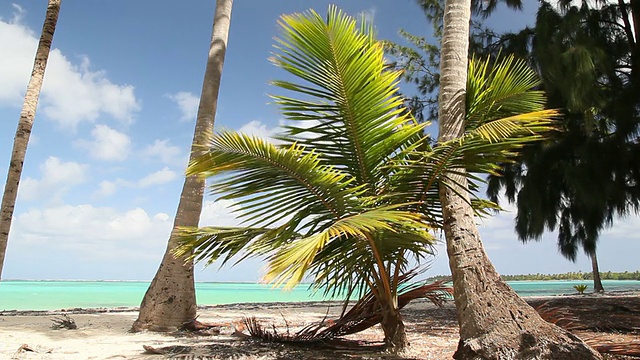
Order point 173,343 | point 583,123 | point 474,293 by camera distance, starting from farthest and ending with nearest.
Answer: point 583,123, point 173,343, point 474,293

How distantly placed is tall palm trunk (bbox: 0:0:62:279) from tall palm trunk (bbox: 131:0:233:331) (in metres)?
2.12

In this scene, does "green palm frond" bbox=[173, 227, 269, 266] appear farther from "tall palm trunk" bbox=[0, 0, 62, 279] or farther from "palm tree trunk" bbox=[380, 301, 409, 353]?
"tall palm trunk" bbox=[0, 0, 62, 279]

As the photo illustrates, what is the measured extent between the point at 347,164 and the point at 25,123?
5.53m

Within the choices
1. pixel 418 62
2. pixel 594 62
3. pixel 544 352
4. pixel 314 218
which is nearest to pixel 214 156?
pixel 314 218

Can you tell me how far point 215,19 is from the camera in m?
7.73

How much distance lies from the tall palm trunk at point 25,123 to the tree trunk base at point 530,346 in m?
6.19

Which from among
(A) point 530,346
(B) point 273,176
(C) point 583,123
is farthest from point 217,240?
(C) point 583,123

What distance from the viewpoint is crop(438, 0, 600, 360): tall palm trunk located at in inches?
110

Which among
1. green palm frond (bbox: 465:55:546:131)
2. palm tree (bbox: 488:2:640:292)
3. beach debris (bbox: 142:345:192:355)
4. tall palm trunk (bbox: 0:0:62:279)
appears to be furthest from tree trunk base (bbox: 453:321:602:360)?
tall palm trunk (bbox: 0:0:62:279)

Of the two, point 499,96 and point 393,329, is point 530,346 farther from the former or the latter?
point 499,96

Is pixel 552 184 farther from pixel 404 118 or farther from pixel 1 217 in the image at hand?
pixel 1 217

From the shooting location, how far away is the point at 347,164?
367 cm

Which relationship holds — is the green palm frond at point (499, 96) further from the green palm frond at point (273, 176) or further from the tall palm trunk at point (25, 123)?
the tall palm trunk at point (25, 123)

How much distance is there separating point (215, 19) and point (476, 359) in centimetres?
685
